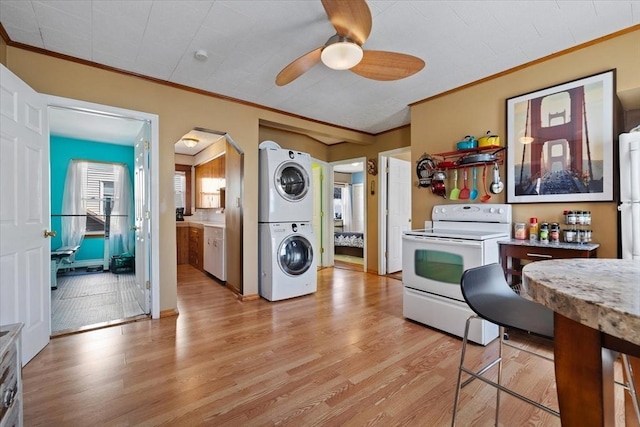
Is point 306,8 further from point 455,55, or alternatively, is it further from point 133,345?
point 133,345

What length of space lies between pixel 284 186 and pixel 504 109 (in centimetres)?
244

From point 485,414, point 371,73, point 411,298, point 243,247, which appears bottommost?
point 485,414

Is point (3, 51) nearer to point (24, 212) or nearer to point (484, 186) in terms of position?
point (24, 212)

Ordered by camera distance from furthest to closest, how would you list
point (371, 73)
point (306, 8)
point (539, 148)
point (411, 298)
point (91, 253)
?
point (91, 253) → point (411, 298) → point (539, 148) → point (371, 73) → point (306, 8)

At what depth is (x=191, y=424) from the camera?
4.82 feet

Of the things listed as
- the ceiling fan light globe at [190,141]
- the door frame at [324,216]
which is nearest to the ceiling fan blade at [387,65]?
the door frame at [324,216]

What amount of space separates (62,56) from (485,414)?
154 inches

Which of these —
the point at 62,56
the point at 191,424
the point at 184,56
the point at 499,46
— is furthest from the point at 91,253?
the point at 499,46

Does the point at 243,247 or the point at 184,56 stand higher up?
the point at 184,56

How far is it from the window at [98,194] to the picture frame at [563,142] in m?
6.33

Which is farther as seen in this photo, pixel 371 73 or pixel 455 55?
pixel 455 55

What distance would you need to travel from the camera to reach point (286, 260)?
358 cm

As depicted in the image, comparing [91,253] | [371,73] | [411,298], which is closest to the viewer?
[371,73]

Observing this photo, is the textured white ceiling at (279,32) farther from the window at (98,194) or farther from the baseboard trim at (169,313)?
the window at (98,194)
